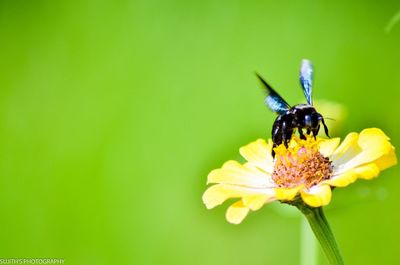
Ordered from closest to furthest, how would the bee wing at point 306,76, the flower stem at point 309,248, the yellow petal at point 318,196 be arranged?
the yellow petal at point 318,196
the bee wing at point 306,76
the flower stem at point 309,248

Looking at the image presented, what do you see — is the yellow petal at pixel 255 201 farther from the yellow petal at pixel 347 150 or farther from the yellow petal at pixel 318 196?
the yellow petal at pixel 347 150

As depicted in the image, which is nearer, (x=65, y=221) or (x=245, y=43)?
(x=65, y=221)

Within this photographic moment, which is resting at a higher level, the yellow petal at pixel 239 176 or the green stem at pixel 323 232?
the yellow petal at pixel 239 176

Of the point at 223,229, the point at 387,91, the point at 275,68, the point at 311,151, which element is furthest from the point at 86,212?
the point at 311,151

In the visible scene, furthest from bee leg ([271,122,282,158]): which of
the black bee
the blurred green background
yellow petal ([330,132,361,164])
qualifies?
the blurred green background

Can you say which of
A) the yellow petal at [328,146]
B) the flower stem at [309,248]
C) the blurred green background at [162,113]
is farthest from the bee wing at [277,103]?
the blurred green background at [162,113]

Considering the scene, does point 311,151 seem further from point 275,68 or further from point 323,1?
point 323,1

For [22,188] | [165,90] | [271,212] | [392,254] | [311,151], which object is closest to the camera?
[311,151]

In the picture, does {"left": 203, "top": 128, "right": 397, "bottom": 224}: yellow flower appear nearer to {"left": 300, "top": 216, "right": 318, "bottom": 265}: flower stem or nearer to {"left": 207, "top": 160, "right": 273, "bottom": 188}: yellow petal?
{"left": 207, "top": 160, "right": 273, "bottom": 188}: yellow petal
